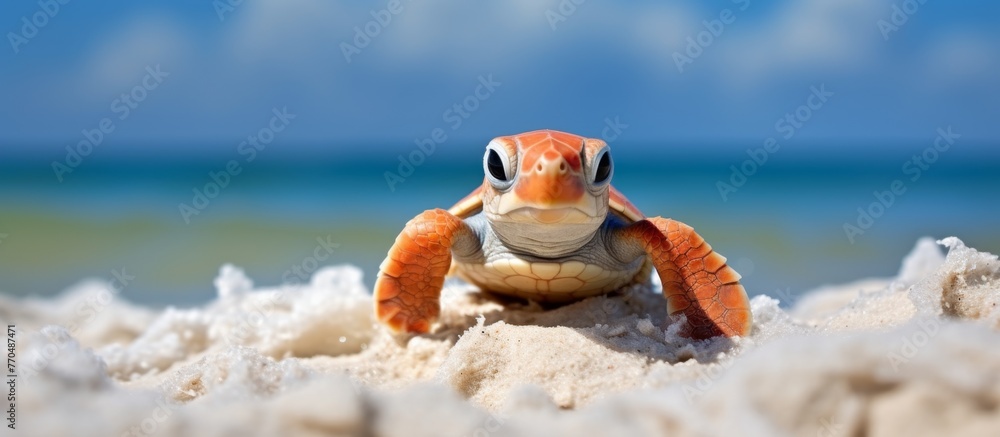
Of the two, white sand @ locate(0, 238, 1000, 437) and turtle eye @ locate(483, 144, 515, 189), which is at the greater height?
turtle eye @ locate(483, 144, 515, 189)

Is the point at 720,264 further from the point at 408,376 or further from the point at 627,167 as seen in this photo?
the point at 627,167

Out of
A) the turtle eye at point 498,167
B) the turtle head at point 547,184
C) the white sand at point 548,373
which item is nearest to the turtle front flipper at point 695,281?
the white sand at point 548,373

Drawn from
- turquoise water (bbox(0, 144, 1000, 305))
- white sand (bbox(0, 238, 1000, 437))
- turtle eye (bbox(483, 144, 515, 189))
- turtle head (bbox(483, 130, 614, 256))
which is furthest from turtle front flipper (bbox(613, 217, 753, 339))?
turquoise water (bbox(0, 144, 1000, 305))

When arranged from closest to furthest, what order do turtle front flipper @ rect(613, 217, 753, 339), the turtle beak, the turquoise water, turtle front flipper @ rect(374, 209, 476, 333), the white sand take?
the white sand
the turtle beak
turtle front flipper @ rect(613, 217, 753, 339)
turtle front flipper @ rect(374, 209, 476, 333)
the turquoise water

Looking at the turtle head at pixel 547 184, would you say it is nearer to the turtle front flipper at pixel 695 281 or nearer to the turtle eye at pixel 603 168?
the turtle eye at pixel 603 168

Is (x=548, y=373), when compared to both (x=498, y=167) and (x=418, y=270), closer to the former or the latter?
(x=498, y=167)

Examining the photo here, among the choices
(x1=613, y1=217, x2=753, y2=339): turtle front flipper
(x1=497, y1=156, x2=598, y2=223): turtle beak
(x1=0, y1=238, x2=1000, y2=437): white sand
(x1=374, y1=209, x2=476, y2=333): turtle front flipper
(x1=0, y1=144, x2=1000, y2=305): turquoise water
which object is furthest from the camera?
(x1=0, y1=144, x2=1000, y2=305): turquoise water

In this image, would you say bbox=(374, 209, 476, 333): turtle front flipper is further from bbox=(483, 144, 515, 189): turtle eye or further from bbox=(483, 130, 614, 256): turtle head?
bbox=(483, 144, 515, 189): turtle eye
